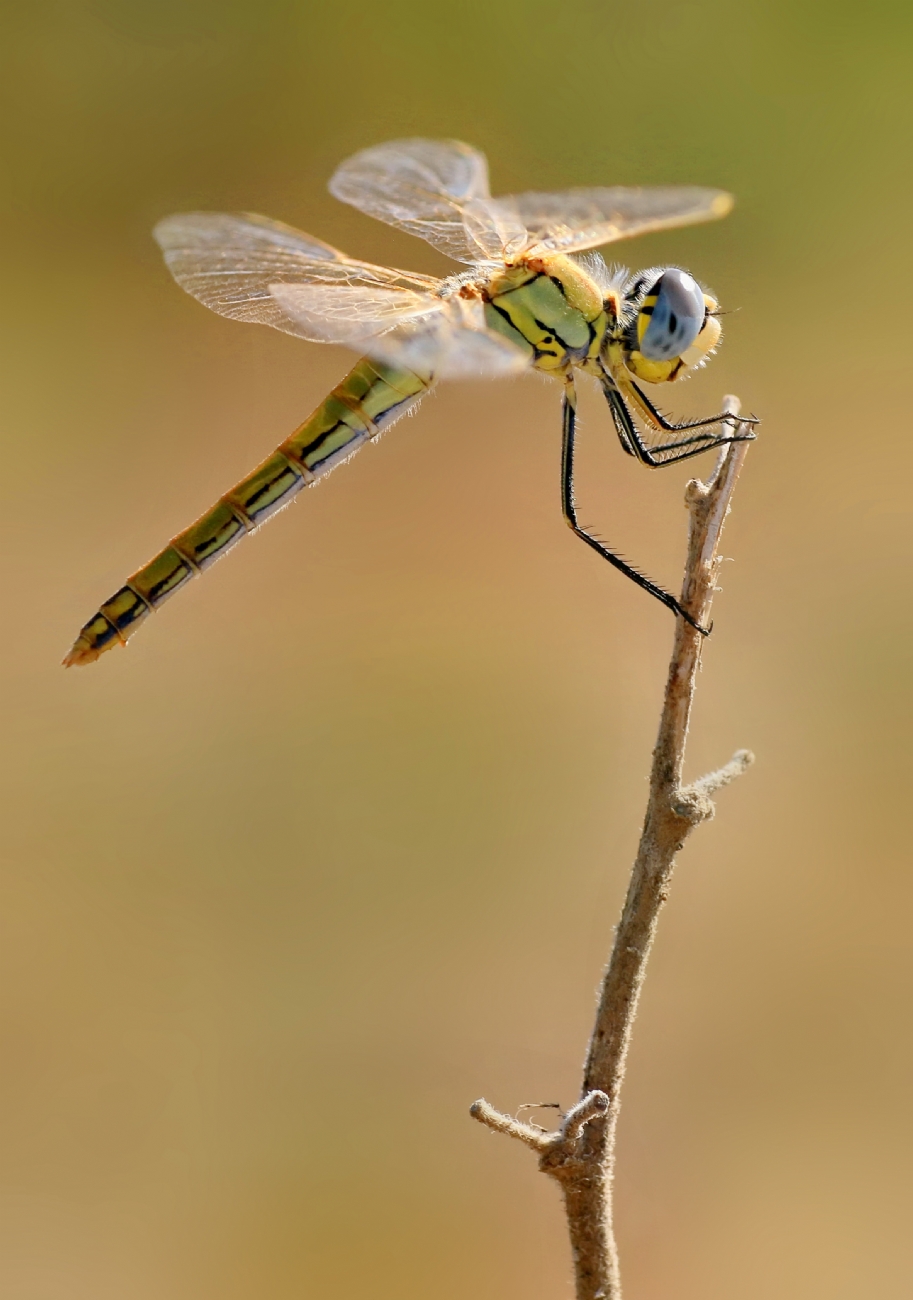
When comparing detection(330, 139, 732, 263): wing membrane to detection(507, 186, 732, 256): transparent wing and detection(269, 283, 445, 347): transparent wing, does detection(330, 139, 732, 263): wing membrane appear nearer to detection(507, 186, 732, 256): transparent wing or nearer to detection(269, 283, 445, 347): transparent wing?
detection(507, 186, 732, 256): transparent wing

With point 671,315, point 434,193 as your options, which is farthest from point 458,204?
point 671,315

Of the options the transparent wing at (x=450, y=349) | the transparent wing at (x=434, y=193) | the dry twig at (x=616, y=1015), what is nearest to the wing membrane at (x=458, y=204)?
the transparent wing at (x=434, y=193)

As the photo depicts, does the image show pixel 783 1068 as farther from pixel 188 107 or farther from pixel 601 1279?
pixel 188 107

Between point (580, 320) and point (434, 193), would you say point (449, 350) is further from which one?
point (434, 193)

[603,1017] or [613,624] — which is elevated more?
[613,624]

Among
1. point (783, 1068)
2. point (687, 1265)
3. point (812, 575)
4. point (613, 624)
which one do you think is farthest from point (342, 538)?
point (687, 1265)

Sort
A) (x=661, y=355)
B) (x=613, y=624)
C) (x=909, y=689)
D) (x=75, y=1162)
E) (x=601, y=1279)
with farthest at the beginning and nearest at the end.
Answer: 1. (x=613, y=624)
2. (x=909, y=689)
3. (x=75, y=1162)
4. (x=661, y=355)
5. (x=601, y=1279)

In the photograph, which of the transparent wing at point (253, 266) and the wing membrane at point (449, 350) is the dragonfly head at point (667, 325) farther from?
the transparent wing at point (253, 266)

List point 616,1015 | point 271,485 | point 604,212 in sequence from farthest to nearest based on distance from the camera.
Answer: point 271,485 < point 604,212 < point 616,1015
